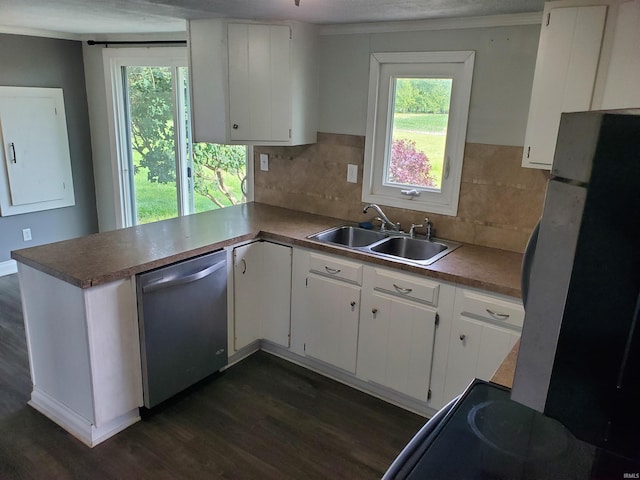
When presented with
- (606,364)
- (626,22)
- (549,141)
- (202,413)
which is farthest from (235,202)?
(606,364)

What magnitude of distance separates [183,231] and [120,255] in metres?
0.54

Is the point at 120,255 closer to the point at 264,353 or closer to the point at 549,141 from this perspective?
the point at 264,353

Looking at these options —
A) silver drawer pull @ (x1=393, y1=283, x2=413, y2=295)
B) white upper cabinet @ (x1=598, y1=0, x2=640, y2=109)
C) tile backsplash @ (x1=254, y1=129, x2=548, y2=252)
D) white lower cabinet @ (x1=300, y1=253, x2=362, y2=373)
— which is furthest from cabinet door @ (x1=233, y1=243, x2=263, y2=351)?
white upper cabinet @ (x1=598, y1=0, x2=640, y2=109)

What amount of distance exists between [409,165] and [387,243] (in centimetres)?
53

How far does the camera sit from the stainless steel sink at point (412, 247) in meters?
2.83

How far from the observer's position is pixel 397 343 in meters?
2.62

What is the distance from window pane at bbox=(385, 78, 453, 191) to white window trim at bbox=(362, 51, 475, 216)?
0.05 meters

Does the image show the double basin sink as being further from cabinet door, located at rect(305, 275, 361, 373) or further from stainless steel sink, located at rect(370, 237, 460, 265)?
cabinet door, located at rect(305, 275, 361, 373)

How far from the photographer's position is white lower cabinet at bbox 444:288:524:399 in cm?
224

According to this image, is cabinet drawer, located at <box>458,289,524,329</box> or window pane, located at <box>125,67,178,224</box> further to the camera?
window pane, located at <box>125,67,178,224</box>

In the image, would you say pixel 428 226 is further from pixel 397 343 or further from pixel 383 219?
pixel 397 343

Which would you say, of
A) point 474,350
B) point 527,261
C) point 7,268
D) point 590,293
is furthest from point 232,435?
point 7,268

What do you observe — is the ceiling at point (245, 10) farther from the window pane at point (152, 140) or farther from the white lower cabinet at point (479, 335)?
the white lower cabinet at point (479, 335)

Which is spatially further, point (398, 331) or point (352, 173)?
point (352, 173)
